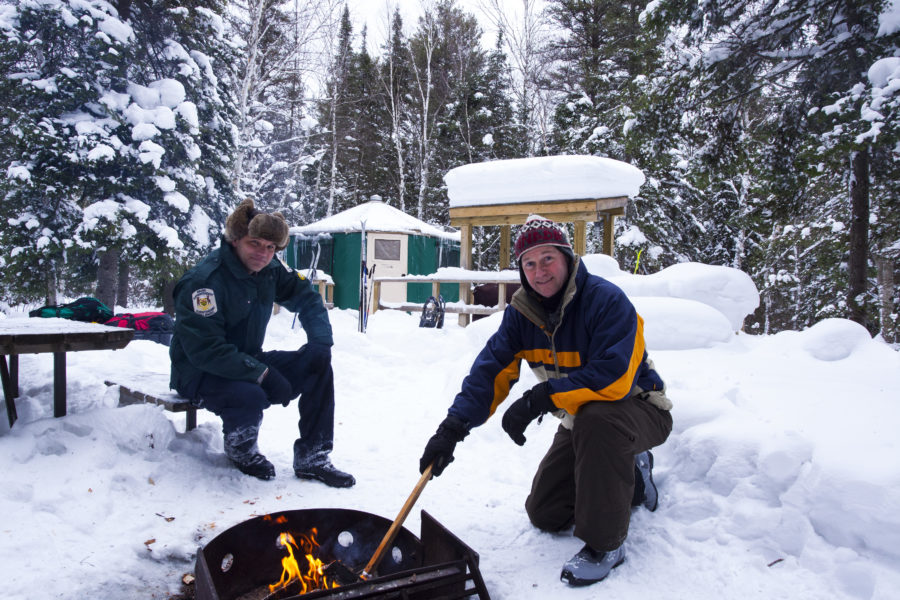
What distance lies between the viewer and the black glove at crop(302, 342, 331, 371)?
10.1ft

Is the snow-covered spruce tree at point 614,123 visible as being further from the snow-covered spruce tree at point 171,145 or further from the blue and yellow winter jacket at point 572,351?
the blue and yellow winter jacket at point 572,351

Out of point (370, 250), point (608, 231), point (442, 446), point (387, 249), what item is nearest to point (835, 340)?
point (442, 446)

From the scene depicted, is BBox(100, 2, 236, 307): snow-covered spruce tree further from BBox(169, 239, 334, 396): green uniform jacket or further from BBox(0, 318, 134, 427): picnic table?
BBox(169, 239, 334, 396): green uniform jacket

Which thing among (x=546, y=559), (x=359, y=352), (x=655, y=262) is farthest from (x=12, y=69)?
(x=655, y=262)

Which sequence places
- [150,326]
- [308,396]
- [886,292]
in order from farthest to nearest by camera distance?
[886,292] → [150,326] → [308,396]

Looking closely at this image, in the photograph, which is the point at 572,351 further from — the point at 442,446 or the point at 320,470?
the point at 320,470

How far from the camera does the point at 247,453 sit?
2.95m

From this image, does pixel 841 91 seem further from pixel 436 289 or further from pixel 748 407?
pixel 436 289

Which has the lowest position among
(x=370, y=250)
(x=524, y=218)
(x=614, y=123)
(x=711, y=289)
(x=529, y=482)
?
(x=529, y=482)

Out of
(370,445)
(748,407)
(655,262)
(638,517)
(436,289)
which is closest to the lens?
(638,517)

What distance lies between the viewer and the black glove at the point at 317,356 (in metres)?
3.07

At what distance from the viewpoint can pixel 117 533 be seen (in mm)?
2283

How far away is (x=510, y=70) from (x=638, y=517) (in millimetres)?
19910

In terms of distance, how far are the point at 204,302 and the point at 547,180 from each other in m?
6.50
